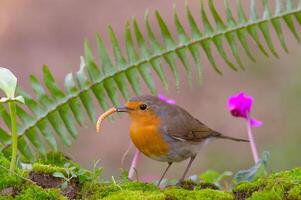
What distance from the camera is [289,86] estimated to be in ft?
32.2

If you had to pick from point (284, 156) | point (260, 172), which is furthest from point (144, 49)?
point (284, 156)

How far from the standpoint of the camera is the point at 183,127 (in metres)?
4.66

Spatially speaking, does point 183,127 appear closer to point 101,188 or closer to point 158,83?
point 101,188

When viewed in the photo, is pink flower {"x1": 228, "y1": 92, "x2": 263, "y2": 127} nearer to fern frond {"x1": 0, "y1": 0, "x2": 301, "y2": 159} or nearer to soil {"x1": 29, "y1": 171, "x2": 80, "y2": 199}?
fern frond {"x1": 0, "y1": 0, "x2": 301, "y2": 159}

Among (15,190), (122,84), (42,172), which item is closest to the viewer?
(15,190)

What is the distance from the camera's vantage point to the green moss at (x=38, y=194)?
9.25 ft

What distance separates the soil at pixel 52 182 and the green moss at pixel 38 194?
17 cm

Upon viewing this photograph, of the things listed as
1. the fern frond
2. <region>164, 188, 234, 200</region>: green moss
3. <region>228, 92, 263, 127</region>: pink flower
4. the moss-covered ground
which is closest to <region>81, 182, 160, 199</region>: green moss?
the moss-covered ground

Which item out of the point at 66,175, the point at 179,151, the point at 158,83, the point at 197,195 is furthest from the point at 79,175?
the point at 158,83

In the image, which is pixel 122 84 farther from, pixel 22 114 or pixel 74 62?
pixel 74 62

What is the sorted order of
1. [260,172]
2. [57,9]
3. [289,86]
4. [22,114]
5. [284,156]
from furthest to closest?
1. [57,9]
2. [289,86]
3. [284,156]
4. [22,114]
5. [260,172]

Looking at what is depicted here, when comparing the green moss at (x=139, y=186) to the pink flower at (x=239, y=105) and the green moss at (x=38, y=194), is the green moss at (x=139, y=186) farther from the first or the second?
the pink flower at (x=239, y=105)

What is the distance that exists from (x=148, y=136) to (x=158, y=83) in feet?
18.4

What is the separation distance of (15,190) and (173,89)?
7146 mm
